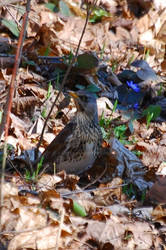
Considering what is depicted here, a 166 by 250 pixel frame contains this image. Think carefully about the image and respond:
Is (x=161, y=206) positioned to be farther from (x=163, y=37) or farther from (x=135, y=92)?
(x=163, y=37)

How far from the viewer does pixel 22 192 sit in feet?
12.7

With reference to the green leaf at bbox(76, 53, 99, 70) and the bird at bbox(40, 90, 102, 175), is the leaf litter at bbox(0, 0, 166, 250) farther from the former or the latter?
the bird at bbox(40, 90, 102, 175)

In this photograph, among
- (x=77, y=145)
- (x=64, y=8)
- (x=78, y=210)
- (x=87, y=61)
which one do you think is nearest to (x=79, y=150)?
(x=77, y=145)

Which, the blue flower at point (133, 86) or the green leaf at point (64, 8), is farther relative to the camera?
the green leaf at point (64, 8)

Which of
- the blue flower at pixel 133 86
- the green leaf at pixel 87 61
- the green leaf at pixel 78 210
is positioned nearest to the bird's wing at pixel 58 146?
the green leaf at pixel 78 210

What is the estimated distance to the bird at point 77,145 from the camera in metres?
4.60

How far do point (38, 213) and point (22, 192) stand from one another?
28 cm

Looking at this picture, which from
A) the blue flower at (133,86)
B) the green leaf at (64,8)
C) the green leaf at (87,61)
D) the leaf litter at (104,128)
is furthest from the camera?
the green leaf at (64,8)

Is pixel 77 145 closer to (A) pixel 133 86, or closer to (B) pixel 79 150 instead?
(B) pixel 79 150

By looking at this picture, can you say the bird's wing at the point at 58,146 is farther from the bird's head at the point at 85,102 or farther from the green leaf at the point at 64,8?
the green leaf at the point at 64,8

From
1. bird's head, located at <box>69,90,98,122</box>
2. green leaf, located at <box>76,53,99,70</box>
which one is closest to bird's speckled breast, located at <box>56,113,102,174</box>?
bird's head, located at <box>69,90,98,122</box>

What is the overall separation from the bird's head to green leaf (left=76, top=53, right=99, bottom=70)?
1.44 meters

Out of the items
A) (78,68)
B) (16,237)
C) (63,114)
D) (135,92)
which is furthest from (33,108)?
(16,237)

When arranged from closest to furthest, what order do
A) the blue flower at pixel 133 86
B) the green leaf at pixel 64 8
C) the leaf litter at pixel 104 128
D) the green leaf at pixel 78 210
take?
the leaf litter at pixel 104 128
the green leaf at pixel 78 210
the blue flower at pixel 133 86
the green leaf at pixel 64 8
